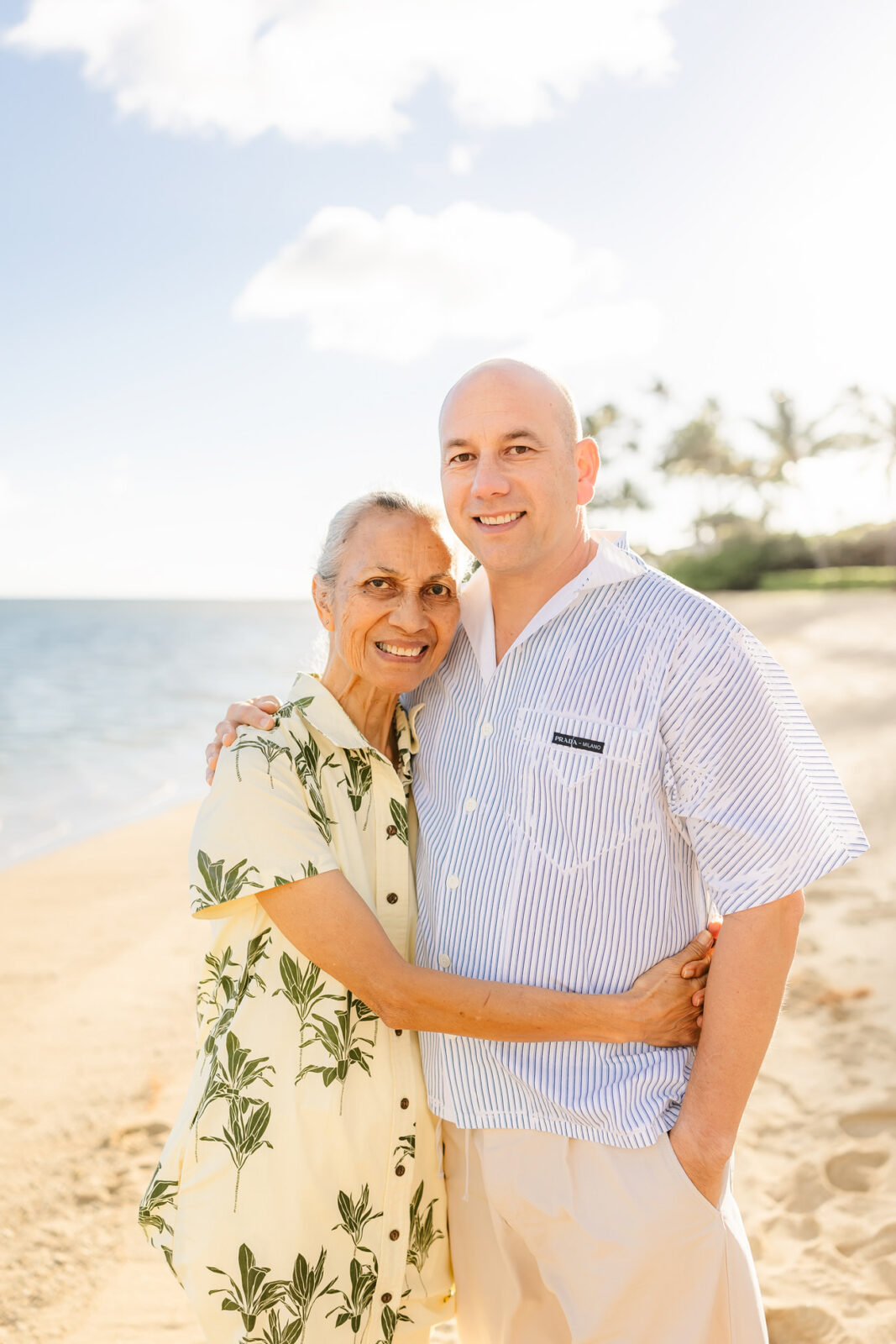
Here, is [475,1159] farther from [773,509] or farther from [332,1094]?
[773,509]

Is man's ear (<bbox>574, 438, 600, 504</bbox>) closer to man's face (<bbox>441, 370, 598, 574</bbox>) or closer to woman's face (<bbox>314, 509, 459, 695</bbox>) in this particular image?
man's face (<bbox>441, 370, 598, 574</bbox>)

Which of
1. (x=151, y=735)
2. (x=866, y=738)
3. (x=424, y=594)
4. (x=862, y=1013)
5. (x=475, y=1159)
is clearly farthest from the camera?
(x=151, y=735)

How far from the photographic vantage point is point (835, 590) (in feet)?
117

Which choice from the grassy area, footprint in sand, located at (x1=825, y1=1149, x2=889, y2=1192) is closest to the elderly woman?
footprint in sand, located at (x1=825, y1=1149, x2=889, y2=1192)

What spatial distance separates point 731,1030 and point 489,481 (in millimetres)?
1360

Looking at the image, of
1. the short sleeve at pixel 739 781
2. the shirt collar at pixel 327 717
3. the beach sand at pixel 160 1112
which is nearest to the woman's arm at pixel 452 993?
the short sleeve at pixel 739 781

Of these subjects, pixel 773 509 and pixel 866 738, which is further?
pixel 773 509

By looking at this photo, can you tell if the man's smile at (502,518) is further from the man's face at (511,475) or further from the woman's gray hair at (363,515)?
the woman's gray hair at (363,515)

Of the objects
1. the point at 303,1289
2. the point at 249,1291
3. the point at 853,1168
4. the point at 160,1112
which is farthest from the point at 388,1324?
the point at 160,1112

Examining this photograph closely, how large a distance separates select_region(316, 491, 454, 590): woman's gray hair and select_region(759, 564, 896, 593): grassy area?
36.0m

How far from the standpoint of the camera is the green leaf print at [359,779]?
244 cm

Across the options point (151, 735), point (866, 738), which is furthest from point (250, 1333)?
point (151, 735)

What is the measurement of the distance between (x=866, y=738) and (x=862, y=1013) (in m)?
8.03

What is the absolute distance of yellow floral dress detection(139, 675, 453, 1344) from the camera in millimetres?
2170
